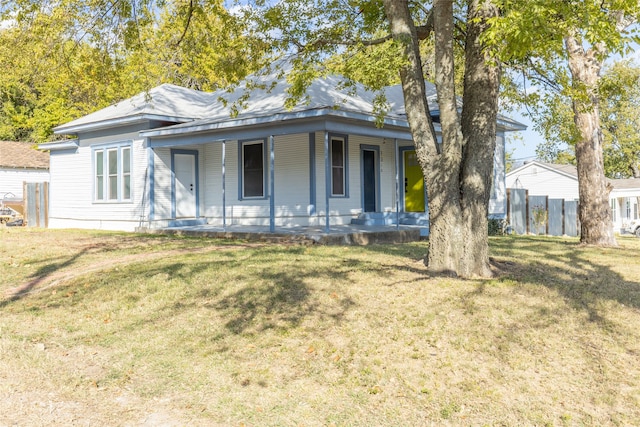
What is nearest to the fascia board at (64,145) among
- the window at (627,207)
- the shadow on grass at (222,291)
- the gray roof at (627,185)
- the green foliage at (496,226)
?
the shadow on grass at (222,291)

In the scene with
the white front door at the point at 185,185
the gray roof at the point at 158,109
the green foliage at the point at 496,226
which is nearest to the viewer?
the gray roof at the point at 158,109

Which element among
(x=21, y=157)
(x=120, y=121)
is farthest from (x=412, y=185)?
(x=21, y=157)

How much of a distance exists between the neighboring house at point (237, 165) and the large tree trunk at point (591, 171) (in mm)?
4609

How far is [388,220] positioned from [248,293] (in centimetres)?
1093

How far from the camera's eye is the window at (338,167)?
1727 centimetres

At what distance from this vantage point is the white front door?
18844 millimetres

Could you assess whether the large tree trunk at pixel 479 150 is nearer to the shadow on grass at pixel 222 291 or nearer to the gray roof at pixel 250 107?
the shadow on grass at pixel 222 291

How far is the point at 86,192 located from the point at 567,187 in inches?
1211

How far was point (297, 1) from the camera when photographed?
12.3 m

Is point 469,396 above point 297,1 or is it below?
below

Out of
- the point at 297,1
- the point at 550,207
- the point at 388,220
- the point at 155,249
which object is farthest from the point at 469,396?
the point at 550,207

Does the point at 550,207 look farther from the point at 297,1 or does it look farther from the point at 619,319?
the point at 619,319

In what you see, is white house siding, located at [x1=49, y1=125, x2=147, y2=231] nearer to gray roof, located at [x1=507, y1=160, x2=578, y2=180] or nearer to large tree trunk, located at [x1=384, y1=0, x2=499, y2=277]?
large tree trunk, located at [x1=384, y1=0, x2=499, y2=277]

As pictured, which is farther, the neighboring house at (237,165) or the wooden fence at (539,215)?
the wooden fence at (539,215)
